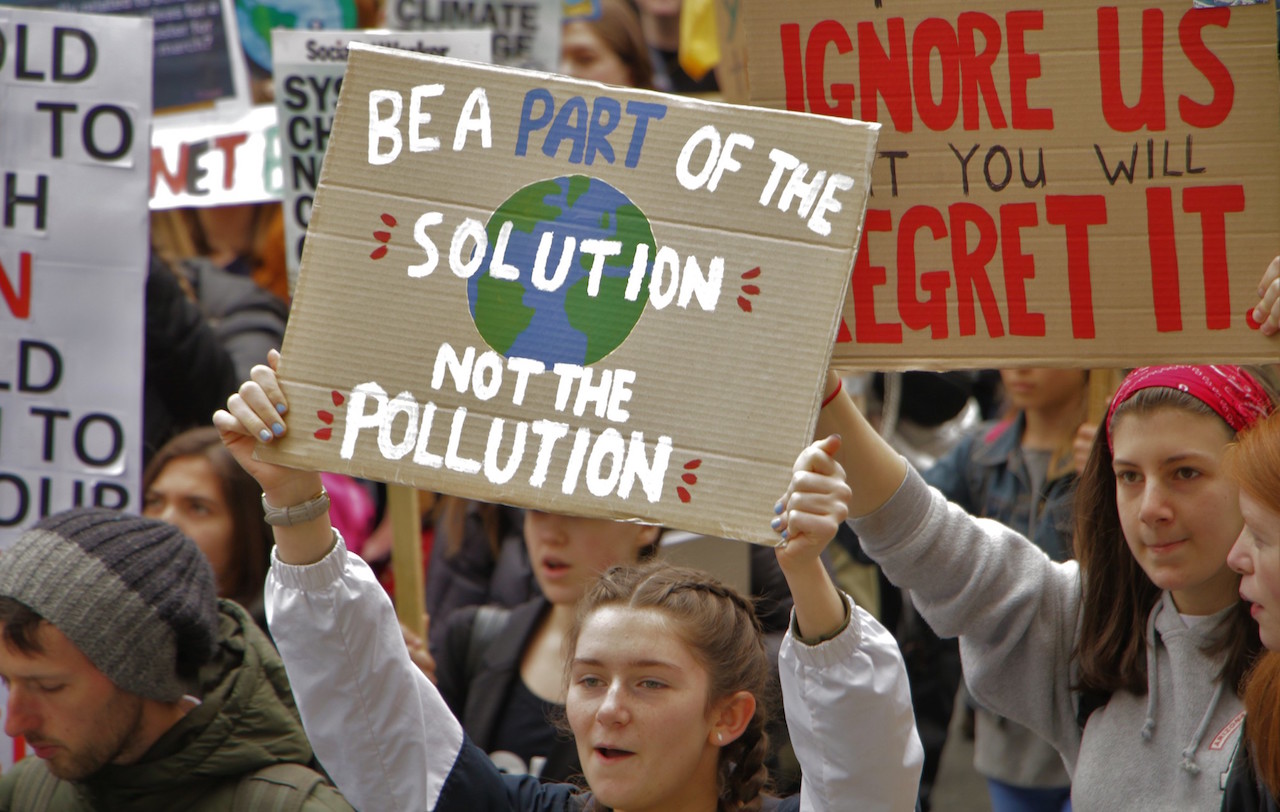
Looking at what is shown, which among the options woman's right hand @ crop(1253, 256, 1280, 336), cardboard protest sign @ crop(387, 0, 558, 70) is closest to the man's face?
woman's right hand @ crop(1253, 256, 1280, 336)

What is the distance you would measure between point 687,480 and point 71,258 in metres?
2.01

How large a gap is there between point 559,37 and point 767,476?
3.59 metres

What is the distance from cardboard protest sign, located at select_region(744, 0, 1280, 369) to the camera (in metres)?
2.32

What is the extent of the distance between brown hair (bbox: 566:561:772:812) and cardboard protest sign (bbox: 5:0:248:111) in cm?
349

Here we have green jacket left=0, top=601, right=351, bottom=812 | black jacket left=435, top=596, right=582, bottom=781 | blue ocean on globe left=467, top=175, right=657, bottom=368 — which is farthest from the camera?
black jacket left=435, top=596, right=582, bottom=781

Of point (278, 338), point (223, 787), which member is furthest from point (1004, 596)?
point (278, 338)

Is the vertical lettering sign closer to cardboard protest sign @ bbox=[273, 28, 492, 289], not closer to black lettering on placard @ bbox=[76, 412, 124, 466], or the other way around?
black lettering on placard @ bbox=[76, 412, 124, 466]

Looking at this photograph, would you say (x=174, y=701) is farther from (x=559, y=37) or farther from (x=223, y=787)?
(x=559, y=37)

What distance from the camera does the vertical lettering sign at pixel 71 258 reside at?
3.37 metres

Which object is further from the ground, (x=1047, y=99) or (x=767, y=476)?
(x=1047, y=99)

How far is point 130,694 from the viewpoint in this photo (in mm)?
2580

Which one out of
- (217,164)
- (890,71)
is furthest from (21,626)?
(217,164)

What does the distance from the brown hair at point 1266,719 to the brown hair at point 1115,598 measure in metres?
0.20

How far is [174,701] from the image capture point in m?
2.62
